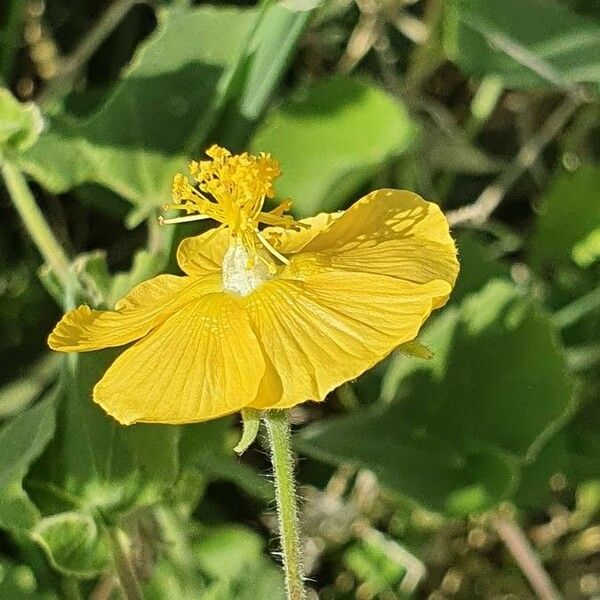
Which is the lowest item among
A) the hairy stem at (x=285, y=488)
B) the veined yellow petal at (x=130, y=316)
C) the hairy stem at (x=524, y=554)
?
the hairy stem at (x=524, y=554)

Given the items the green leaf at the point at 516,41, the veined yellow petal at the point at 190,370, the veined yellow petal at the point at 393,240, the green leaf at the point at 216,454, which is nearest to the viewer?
the veined yellow petal at the point at 190,370

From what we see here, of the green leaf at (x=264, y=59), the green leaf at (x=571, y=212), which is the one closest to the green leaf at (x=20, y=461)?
the green leaf at (x=264, y=59)

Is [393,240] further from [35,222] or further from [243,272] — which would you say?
[35,222]

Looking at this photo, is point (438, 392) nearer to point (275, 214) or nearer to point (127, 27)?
point (275, 214)

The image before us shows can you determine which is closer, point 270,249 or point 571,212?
point 270,249

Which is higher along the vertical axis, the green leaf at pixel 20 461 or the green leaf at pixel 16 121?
the green leaf at pixel 16 121

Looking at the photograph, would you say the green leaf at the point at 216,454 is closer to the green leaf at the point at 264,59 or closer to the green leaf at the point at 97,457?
the green leaf at the point at 97,457

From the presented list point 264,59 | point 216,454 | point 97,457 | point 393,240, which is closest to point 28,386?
point 216,454
